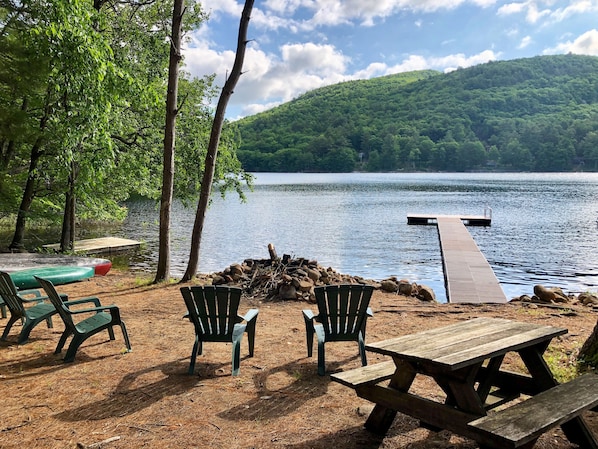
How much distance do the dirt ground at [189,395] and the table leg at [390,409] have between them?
0.06 metres

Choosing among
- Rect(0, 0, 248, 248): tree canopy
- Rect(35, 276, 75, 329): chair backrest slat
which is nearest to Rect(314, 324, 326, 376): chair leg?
Rect(35, 276, 75, 329): chair backrest slat

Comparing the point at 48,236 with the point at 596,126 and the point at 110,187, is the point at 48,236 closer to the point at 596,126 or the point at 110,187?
the point at 110,187

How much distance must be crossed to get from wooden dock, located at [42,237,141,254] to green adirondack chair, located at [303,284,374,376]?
14.1 meters

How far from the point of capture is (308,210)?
42.9 m

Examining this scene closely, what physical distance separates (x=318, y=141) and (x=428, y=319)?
119342 mm

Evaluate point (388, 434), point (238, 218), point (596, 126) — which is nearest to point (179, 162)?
point (388, 434)

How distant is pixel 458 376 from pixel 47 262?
432 inches

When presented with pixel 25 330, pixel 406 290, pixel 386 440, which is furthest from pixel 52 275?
pixel 386 440

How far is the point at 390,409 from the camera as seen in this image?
3201 millimetres

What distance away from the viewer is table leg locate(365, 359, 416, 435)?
3.07 meters

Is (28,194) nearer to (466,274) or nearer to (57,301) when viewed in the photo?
(57,301)

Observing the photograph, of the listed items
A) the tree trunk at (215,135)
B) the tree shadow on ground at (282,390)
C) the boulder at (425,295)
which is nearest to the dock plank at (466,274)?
the boulder at (425,295)

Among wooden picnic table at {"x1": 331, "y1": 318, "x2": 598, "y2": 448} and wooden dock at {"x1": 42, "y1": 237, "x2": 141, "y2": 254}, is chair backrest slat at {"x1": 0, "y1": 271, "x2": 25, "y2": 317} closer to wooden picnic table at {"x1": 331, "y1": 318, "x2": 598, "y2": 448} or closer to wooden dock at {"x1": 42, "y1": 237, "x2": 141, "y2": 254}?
wooden picnic table at {"x1": 331, "y1": 318, "x2": 598, "y2": 448}

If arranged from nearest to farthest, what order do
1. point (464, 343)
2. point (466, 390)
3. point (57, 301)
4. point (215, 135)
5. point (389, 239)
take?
point (466, 390) < point (464, 343) < point (57, 301) < point (215, 135) < point (389, 239)
